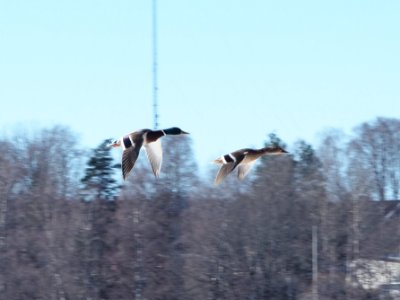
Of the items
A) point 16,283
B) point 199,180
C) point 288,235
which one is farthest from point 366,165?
point 16,283

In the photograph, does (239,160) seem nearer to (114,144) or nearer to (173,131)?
(173,131)

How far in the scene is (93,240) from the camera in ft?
127

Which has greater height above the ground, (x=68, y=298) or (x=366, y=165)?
(x=366, y=165)

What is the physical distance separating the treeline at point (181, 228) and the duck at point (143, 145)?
21432 mm

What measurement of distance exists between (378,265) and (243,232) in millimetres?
4276

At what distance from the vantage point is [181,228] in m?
39.6

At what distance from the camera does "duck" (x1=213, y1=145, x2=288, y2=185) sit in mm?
14578

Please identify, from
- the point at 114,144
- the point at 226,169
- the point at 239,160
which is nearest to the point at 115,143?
the point at 114,144

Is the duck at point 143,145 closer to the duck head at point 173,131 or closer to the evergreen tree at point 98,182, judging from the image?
the duck head at point 173,131

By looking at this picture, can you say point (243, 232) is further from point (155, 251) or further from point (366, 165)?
point (366, 165)

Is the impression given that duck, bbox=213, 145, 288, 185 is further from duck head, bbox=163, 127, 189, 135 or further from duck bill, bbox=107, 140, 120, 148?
duck bill, bbox=107, 140, 120, 148

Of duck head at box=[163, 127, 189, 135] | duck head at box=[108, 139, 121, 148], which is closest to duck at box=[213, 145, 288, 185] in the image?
duck head at box=[163, 127, 189, 135]

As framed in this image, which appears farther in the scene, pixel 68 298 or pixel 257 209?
pixel 257 209

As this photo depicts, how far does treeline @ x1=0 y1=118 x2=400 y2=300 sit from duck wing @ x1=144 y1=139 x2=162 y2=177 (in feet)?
70.2
